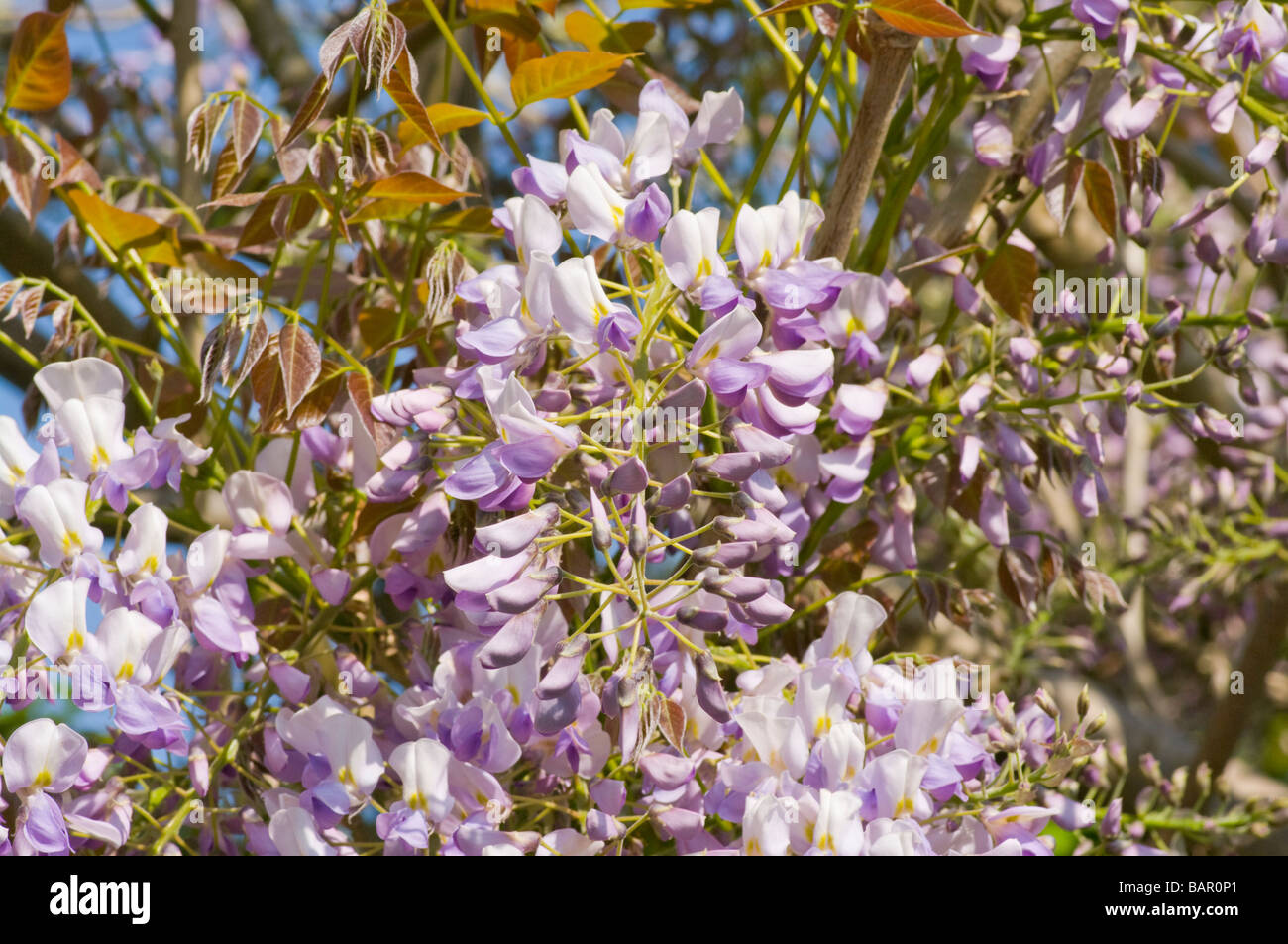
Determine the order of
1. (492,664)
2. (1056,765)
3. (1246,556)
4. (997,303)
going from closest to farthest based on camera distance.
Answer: (492,664) → (1056,765) → (997,303) → (1246,556)

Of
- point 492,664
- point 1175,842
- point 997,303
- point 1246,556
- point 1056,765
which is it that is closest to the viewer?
point 492,664

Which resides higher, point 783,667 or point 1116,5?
point 1116,5

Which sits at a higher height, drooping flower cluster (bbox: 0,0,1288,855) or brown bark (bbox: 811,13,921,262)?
brown bark (bbox: 811,13,921,262)

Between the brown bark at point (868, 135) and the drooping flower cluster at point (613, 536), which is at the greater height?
the brown bark at point (868, 135)

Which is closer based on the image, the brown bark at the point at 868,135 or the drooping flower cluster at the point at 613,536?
the drooping flower cluster at the point at 613,536

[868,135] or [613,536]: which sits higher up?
[868,135]

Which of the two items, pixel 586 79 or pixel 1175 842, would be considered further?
pixel 1175 842

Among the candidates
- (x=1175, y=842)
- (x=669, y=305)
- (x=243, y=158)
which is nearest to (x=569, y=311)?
(x=669, y=305)

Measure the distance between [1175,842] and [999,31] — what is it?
0.76m

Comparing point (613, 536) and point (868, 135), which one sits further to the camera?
point (868, 135)

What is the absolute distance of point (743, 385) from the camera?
0.67 metres

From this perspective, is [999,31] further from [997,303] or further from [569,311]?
[569,311]

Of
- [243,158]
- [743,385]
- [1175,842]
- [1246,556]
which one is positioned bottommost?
[1175,842]

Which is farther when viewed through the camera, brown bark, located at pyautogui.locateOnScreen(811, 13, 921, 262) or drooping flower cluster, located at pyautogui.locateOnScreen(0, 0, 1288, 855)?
brown bark, located at pyautogui.locateOnScreen(811, 13, 921, 262)
